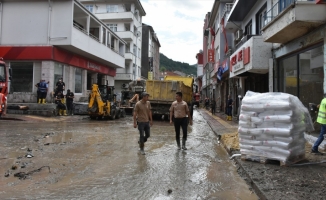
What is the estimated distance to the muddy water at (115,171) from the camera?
4477mm

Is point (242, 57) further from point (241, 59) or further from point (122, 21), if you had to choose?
point (122, 21)

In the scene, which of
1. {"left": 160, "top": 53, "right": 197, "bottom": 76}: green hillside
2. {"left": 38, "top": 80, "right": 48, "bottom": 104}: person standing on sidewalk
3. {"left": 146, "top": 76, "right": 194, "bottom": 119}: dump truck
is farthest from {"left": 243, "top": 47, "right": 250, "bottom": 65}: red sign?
{"left": 160, "top": 53, "right": 197, "bottom": 76}: green hillside

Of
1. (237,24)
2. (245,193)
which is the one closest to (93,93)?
(237,24)

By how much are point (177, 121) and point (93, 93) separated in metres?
9.06

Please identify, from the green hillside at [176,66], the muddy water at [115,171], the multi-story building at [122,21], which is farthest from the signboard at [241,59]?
the green hillside at [176,66]

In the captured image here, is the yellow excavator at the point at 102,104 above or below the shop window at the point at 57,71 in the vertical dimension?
below

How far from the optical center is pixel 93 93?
52.7ft

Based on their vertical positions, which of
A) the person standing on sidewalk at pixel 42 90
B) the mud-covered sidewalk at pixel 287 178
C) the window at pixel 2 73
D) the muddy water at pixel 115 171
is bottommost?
the muddy water at pixel 115 171

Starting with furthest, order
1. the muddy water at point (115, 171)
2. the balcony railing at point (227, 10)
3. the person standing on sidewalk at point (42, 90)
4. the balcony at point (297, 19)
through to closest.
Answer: the balcony railing at point (227, 10) → the person standing on sidewalk at point (42, 90) → the balcony at point (297, 19) → the muddy water at point (115, 171)

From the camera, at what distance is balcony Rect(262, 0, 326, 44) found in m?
7.67

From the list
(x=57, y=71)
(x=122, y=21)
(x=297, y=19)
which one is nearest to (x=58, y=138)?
(x=297, y=19)

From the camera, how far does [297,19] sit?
783cm

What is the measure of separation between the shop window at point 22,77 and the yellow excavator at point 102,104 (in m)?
5.74

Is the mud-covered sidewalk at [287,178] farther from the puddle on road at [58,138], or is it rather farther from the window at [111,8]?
the window at [111,8]
